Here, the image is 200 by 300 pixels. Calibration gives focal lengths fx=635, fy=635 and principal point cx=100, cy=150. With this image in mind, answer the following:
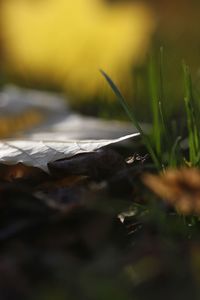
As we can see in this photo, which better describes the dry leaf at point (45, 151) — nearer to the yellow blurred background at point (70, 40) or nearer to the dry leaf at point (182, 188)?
the dry leaf at point (182, 188)

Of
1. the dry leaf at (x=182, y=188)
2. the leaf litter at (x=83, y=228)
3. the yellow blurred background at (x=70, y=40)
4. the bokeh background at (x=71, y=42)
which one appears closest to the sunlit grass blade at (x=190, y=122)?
the leaf litter at (x=83, y=228)

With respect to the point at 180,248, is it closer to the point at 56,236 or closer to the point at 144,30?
the point at 56,236

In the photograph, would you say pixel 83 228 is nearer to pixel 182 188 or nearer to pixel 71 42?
pixel 182 188

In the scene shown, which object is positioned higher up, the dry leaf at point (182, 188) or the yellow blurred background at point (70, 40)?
the yellow blurred background at point (70, 40)

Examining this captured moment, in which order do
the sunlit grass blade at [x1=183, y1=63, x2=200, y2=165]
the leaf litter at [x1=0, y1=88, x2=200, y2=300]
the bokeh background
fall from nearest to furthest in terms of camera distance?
the leaf litter at [x1=0, y1=88, x2=200, y2=300] → the sunlit grass blade at [x1=183, y1=63, x2=200, y2=165] → the bokeh background

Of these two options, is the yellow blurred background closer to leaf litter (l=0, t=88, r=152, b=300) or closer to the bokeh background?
the bokeh background

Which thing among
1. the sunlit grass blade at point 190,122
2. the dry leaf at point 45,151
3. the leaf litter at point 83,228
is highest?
the sunlit grass blade at point 190,122

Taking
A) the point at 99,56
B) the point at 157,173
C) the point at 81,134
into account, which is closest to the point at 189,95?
the point at 157,173

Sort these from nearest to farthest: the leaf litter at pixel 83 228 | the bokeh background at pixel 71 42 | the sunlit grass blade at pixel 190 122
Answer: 1. the leaf litter at pixel 83 228
2. the sunlit grass blade at pixel 190 122
3. the bokeh background at pixel 71 42

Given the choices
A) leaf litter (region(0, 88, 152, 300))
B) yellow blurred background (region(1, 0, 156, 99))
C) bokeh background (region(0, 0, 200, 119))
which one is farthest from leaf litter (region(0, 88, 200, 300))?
yellow blurred background (region(1, 0, 156, 99))
